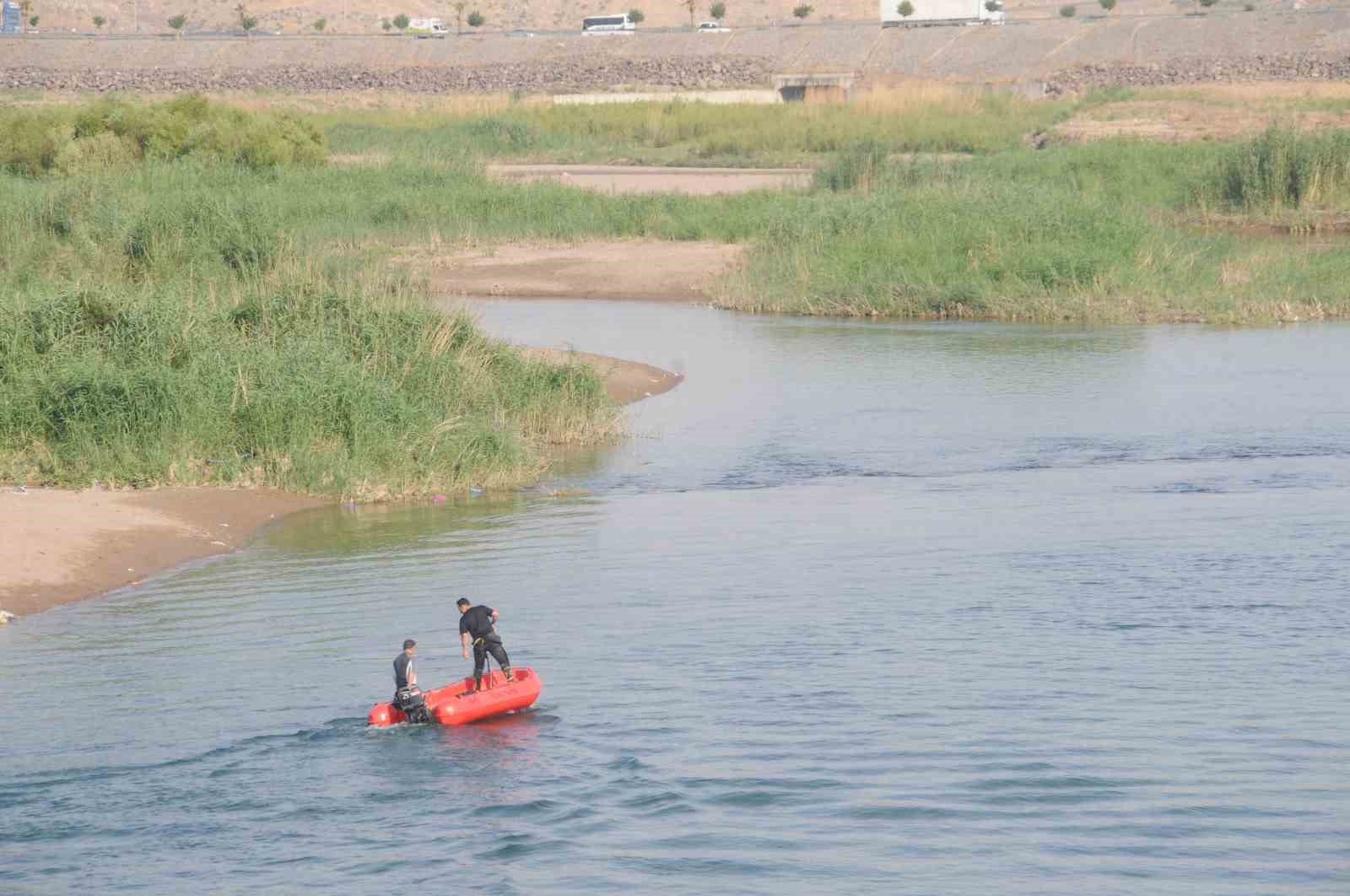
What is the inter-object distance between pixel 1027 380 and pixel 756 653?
565 inches

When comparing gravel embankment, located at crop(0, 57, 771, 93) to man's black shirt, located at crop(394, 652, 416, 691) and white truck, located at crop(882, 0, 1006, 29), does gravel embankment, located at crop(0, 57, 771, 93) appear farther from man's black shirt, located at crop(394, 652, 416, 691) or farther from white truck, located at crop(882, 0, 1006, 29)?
man's black shirt, located at crop(394, 652, 416, 691)

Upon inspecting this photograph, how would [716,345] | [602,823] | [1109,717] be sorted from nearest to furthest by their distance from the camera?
1. [602,823]
2. [1109,717]
3. [716,345]

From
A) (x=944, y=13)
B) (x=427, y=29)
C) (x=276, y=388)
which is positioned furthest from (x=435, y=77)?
(x=276, y=388)

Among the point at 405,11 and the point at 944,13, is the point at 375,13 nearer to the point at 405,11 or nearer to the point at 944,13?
the point at 405,11

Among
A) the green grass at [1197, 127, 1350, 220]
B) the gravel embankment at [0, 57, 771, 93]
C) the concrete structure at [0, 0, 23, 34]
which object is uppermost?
the concrete structure at [0, 0, 23, 34]

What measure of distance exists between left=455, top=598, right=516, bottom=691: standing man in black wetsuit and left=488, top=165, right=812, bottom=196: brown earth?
36663 millimetres

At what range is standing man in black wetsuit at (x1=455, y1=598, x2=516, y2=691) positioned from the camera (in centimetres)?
1116

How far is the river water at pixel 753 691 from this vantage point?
368 inches

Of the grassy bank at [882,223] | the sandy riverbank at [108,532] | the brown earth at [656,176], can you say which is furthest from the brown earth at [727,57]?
the sandy riverbank at [108,532]

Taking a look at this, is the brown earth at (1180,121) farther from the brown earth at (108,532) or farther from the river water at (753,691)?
the brown earth at (108,532)

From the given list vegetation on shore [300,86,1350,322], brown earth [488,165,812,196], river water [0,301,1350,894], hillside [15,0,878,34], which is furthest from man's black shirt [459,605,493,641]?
hillside [15,0,878,34]

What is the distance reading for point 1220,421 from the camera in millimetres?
22469

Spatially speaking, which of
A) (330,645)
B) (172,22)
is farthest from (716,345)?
(172,22)

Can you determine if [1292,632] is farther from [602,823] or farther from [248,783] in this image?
[248,783]
